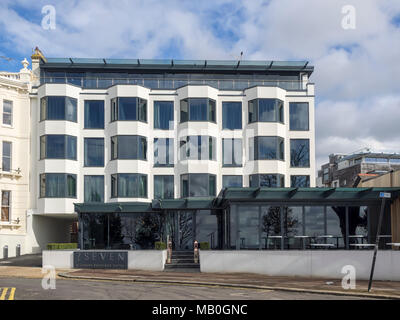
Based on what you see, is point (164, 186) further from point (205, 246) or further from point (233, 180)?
point (205, 246)

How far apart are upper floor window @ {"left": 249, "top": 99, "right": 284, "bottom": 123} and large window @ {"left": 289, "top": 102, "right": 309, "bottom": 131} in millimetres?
1418

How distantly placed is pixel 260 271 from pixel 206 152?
581 inches

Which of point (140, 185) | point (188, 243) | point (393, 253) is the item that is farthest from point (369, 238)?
point (140, 185)

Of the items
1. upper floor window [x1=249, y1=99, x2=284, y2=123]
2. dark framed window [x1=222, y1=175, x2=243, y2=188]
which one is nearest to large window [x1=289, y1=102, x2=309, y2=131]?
upper floor window [x1=249, y1=99, x2=284, y2=123]

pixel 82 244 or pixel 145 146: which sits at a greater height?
pixel 145 146

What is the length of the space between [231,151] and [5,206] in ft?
57.1

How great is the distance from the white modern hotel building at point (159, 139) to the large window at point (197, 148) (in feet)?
0.25

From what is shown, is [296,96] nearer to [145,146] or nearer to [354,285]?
[145,146]

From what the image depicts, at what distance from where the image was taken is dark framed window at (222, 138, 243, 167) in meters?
41.9

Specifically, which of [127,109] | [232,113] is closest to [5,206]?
[127,109]

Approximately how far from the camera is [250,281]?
78.4 ft

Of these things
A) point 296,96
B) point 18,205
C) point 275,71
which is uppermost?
point 275,71

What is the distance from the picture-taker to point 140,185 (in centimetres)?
4038
